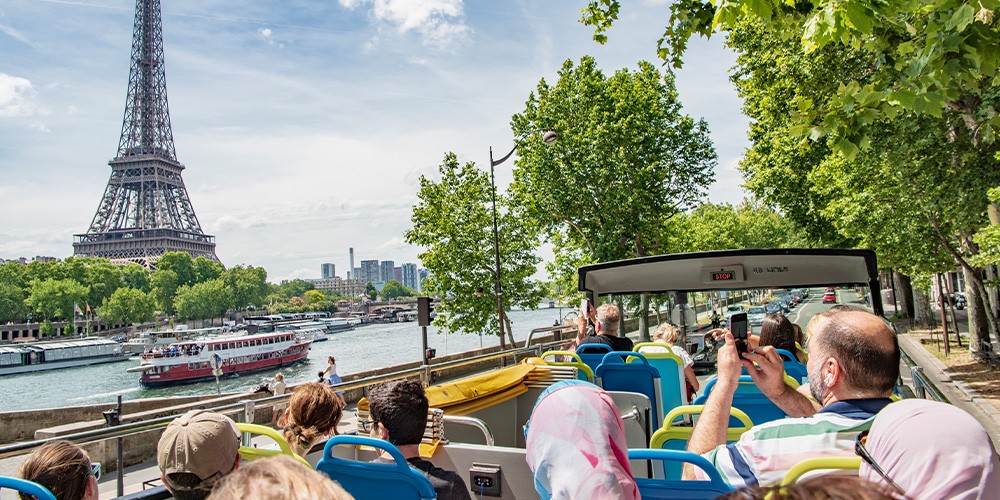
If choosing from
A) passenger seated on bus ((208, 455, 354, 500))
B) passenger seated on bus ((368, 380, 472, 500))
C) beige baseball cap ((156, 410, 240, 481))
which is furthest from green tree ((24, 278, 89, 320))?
passenger seated on bus ((208, 455, 354, 500))

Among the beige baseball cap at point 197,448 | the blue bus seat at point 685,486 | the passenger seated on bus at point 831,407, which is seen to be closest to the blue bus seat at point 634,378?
the passenger seated on bus at point 831,407

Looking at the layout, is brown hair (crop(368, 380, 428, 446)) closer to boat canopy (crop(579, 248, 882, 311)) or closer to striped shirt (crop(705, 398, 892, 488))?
striped shirt (crop(705, 398, 892, 488))

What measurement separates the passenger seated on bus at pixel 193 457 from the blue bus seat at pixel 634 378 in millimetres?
4097

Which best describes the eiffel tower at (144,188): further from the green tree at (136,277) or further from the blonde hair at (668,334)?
the blonde hair at (668,334)

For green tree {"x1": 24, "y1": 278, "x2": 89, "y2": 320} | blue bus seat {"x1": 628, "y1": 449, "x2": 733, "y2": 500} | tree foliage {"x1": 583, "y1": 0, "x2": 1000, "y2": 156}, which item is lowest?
blue bus seat {"x1": 628, "y1": 449, "x2": 733, "y2": 500}

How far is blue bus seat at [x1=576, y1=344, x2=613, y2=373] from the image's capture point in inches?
280

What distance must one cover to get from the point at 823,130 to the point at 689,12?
1.93 meters

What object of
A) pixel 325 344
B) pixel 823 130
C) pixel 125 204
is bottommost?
pixel 325 344

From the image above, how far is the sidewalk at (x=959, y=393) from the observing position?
37.4 feet

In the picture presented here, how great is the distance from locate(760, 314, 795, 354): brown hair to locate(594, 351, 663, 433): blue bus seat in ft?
3.45

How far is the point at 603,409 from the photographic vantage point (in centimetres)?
231

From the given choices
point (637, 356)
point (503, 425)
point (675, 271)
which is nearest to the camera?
point (503, 425)

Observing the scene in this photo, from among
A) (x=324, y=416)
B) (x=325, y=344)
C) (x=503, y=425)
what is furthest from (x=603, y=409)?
(x=325, y=344)

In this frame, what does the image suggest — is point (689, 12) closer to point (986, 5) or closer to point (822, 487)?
point (986, 5)
